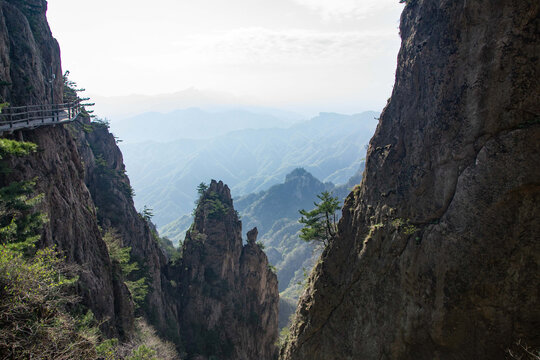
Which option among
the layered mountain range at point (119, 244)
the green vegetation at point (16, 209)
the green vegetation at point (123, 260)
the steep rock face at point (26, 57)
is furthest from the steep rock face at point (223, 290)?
the green vegetation at point (16, 209)

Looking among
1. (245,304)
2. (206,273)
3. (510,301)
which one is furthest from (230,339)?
(510,301)

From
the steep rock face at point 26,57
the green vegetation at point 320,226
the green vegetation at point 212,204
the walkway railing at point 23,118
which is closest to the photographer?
the walkway railing at point 23,118

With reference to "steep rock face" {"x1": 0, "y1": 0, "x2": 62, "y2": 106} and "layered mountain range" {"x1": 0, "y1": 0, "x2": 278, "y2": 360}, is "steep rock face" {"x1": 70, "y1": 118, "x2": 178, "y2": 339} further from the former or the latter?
"steep rock face" {"x1": 0, "y1": 0, "x2": 62, "y2": 106}

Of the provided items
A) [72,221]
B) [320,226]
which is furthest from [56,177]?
[320,226]

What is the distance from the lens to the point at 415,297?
15539mm

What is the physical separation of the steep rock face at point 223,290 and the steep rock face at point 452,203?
87.6ft

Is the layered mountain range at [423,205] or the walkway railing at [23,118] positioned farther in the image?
the walkway railing at [23,118]

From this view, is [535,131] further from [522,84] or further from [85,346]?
[85,346]

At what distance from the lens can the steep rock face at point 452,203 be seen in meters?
12.6

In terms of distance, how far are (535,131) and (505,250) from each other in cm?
515

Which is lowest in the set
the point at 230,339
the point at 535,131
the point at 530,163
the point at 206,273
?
the point at 230,339

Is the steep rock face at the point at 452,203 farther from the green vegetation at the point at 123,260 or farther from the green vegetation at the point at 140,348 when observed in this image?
the green vegetation at the point at 123,260

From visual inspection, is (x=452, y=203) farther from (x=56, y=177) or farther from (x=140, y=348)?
(x=56, y=177)

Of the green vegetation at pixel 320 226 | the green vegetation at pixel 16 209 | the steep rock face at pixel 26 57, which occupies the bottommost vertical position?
the green vegetation at pixel 320 226
